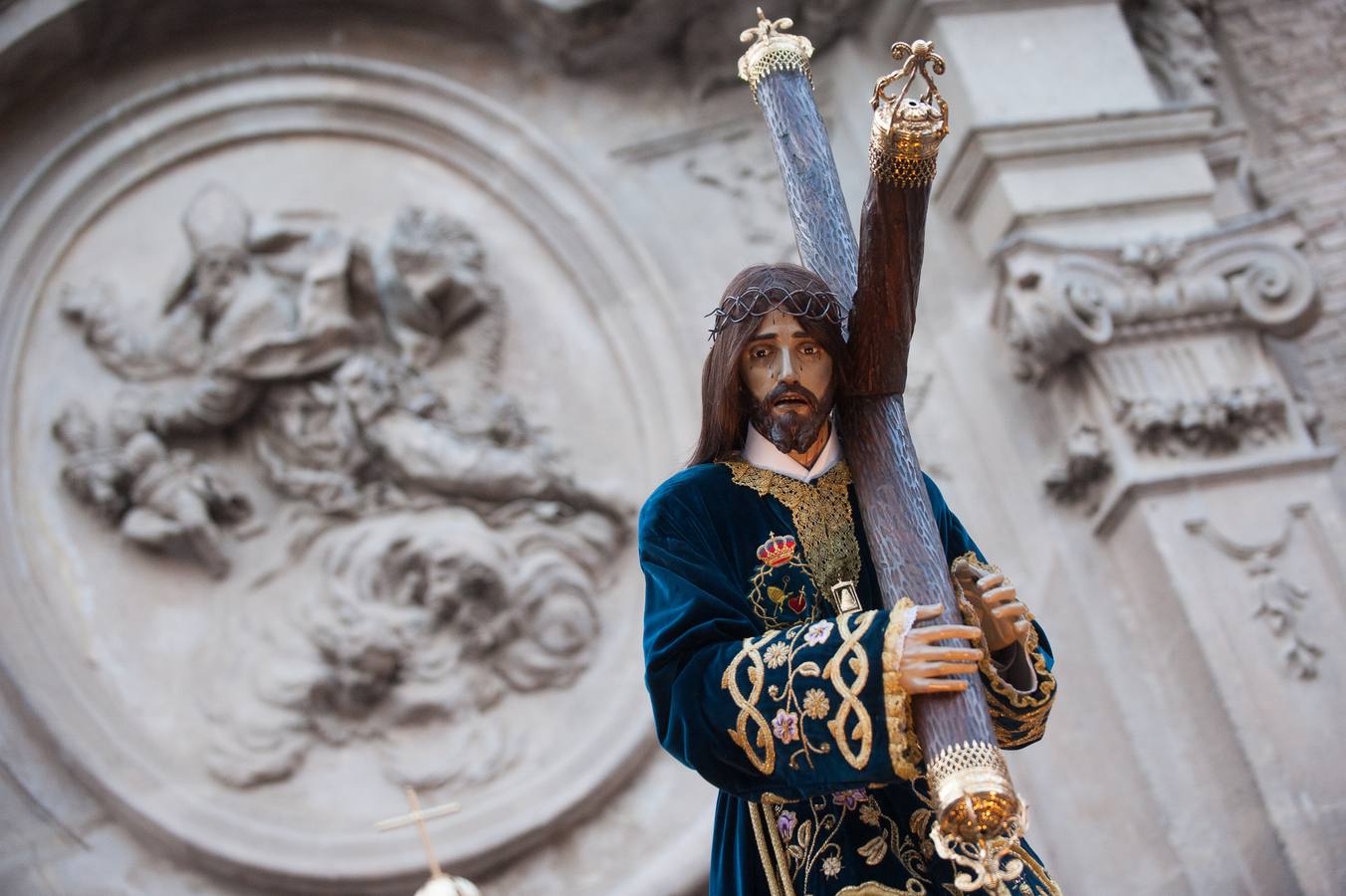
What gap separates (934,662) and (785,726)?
21cm

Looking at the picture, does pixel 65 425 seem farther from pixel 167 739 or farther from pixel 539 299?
pixel 539 299

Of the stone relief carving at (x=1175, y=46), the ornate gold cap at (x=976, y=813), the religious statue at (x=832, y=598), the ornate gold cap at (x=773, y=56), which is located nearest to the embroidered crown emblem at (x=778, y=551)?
the religious statue at (x=832, y=598)

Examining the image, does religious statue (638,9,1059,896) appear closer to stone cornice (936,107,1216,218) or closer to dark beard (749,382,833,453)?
dark beard (749,382,833,453)

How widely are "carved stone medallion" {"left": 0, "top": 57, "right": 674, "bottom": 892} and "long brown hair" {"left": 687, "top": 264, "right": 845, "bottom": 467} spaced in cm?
189

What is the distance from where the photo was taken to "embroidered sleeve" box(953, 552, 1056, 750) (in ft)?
7.41

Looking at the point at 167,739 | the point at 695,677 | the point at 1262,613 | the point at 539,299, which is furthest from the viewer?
the point at 539,299

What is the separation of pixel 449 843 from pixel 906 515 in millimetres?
2233

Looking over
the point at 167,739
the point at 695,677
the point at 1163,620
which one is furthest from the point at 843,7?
the point at 695,677

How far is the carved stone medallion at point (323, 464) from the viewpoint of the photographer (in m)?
4.11

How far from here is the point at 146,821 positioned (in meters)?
3.93

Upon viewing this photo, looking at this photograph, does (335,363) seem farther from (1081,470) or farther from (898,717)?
(898,717)

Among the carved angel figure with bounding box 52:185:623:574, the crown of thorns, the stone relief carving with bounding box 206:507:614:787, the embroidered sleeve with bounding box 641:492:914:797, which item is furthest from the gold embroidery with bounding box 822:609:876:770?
the carved angel figure with bounding box 52:185:623:574

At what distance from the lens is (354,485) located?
4.42 m

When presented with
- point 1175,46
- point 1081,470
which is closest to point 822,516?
point 1081,470
